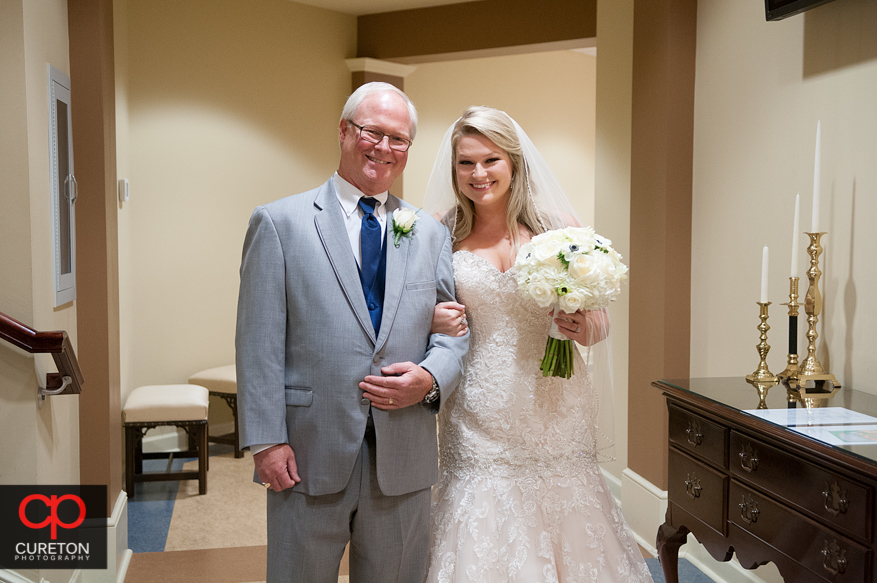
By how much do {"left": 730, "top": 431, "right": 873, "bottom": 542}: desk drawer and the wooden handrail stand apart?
7.59ft

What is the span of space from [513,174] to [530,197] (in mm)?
104

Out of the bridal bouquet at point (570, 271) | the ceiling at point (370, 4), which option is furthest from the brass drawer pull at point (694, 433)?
the ceiling at point (370, 4)

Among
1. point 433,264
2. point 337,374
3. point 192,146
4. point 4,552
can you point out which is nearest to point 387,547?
point 337,374

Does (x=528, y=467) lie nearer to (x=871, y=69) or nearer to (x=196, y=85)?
(x=871, y=69)

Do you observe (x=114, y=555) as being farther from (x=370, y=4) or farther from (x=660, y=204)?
(x=370, y=4)

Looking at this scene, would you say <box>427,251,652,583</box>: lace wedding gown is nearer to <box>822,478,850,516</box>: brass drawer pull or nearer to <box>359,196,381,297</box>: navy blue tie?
<box>359,196,381,297</box>: navy blue tie

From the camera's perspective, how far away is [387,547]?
6.85 ft

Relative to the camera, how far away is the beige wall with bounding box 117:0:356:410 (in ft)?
17.7

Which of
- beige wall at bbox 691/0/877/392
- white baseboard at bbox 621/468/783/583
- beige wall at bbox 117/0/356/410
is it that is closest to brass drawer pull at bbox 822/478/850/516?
beige wall at bbox 691/0/877/392

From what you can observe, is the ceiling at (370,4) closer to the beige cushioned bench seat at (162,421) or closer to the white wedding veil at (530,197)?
the beige cushioned bench seat at (162,421)

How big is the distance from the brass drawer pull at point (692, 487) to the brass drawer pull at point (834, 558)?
0.61m

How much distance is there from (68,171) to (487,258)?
1.90m

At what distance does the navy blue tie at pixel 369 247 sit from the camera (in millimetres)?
2084

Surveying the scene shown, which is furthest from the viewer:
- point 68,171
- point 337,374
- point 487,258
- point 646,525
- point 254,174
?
point 254,174
